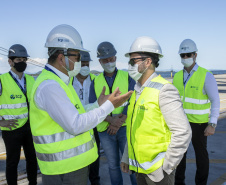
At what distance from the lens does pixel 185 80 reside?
12.7 ft

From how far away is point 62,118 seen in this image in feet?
6.00

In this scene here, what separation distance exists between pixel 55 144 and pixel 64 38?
107cm

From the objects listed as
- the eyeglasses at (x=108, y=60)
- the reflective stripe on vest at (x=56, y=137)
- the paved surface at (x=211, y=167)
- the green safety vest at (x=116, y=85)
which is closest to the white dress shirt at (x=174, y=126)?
the reflective stripe on vest at (x=56, y=137)

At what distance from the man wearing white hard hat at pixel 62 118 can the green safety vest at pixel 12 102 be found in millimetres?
1920

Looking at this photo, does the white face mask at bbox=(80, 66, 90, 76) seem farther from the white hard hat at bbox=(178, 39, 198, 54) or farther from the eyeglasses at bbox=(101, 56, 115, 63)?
the white hard hat at bbox=(178, 39, 198, 54)

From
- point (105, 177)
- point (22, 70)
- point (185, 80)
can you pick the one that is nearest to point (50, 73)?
point (22, 70)

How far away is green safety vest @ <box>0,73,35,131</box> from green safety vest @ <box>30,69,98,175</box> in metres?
1.92

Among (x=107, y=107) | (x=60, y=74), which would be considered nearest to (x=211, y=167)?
(x=107, y=107)

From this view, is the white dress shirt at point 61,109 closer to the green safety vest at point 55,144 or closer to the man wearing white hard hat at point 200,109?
the green safety vest at point 55,144

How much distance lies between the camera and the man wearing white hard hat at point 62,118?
1.86m

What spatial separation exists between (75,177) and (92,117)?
25.4 inches

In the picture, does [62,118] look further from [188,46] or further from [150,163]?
[188,46]

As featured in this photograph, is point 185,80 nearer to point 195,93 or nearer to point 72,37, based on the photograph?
point 195,93

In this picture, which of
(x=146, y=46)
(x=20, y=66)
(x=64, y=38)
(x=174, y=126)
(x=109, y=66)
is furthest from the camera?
(x=20, y=66)
